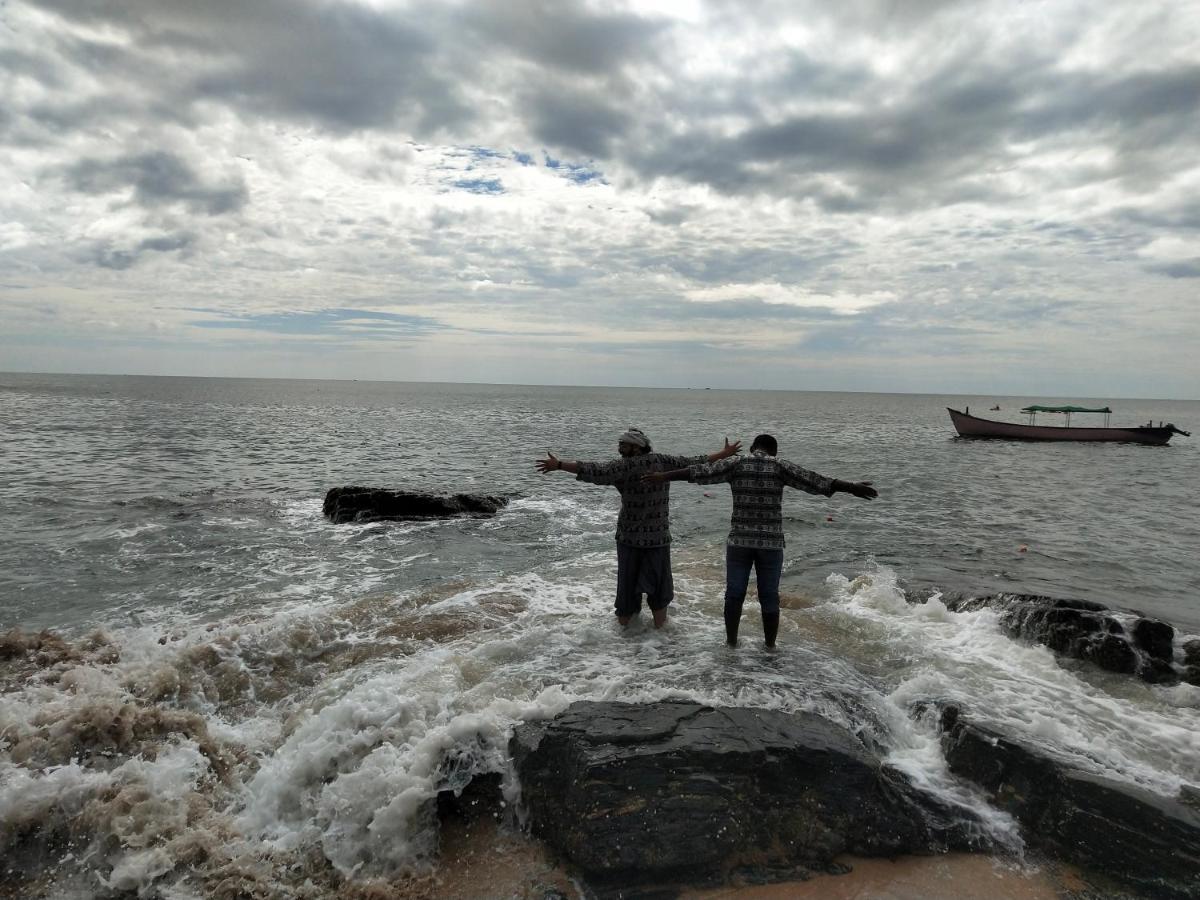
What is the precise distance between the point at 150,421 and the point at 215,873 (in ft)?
199

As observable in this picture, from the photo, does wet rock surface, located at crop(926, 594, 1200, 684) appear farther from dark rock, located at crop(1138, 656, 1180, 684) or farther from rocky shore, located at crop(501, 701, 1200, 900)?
rocky shore, located at crop(501, 701, 1200, 900)

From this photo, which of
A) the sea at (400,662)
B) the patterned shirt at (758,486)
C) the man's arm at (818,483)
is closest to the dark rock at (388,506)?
the sea at (400,662)

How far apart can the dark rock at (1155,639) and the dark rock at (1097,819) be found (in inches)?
141

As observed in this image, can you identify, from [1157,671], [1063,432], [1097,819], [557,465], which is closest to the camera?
[1097,819]

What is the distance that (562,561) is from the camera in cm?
1285

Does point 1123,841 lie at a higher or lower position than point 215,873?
higher

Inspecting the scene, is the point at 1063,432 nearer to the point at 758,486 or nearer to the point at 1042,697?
the point at 1042,697

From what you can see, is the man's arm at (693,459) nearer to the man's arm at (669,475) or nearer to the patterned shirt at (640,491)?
the patterned shirt at (640,491)

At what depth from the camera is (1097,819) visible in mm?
4652

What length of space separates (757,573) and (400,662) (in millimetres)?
4080

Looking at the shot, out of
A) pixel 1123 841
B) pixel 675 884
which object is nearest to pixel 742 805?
pixel 675 884

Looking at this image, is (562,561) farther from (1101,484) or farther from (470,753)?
(1101,484)

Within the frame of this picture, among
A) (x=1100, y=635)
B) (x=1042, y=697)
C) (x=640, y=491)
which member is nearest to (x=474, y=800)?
(x=640, y=491)

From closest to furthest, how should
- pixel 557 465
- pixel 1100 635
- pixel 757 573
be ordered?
pixel 757 573
pixel 557 465
pixel 1100 635
